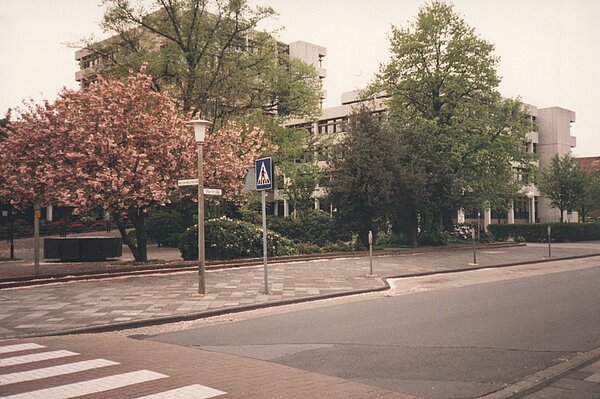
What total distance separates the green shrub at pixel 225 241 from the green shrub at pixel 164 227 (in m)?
12.9

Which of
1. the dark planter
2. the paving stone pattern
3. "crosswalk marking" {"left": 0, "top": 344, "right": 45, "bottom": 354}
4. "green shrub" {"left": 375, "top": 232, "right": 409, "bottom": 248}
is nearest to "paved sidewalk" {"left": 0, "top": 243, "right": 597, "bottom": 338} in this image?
"crosswalk marking" {"left": 0, "top": 344, "right": 45, "bottom": 354}

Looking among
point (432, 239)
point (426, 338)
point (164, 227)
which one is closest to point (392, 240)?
point (432, 239)

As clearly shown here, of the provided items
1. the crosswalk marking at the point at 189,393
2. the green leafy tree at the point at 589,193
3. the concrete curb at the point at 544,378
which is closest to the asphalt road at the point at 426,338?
the concrete curb at the point at 544,378

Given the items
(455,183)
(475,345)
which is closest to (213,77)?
(455,183)

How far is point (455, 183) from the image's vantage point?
103 feet

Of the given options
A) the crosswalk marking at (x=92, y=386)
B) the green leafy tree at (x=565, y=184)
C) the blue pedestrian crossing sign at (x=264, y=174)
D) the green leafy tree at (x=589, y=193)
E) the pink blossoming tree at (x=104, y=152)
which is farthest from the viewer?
the green leafy tree at (x=589, y=193)

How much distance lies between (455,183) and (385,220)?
15.0ft

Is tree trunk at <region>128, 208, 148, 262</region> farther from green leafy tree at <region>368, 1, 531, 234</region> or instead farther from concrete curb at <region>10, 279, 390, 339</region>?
green leafy tree at <region>368, 1, 531, 234</region>

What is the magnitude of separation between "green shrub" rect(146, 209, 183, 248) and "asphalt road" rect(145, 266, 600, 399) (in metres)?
23.6

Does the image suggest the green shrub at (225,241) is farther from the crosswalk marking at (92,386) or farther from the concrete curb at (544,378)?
the concrete curb at (544,378)

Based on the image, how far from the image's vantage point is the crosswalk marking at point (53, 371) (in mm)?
5906

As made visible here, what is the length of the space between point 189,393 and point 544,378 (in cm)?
373

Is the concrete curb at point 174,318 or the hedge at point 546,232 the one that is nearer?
the concrete curb at point 174,318

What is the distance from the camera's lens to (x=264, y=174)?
13094mm
